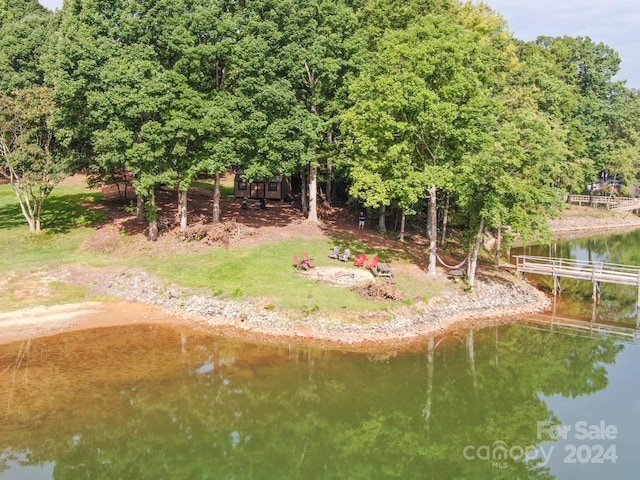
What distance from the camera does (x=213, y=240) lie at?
35.5 metres

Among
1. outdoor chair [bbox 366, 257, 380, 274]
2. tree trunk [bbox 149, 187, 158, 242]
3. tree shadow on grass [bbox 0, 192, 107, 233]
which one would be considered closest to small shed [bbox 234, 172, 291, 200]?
tree shadow on grass [bbox 0, 192, 107, 233]

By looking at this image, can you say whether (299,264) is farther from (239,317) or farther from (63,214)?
(63,214)

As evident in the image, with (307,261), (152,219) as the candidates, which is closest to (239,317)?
(307,261)

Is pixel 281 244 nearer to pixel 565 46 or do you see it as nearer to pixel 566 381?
pixel 566 381

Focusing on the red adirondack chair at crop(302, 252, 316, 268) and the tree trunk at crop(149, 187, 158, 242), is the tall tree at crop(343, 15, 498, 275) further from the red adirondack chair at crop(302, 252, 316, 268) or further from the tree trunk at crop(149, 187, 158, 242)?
the tree trunk at crop(149, 187, 158, 242)

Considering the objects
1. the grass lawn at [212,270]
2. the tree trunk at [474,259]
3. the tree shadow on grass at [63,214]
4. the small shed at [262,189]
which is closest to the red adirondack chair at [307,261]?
the grass lawn at [212,270]

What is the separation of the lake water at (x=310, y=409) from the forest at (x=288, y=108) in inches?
382

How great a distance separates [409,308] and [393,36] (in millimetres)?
18222

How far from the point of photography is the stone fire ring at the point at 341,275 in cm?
3047

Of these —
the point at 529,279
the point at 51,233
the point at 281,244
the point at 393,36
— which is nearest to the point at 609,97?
the point at 529,279

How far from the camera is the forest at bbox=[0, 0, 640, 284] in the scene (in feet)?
102

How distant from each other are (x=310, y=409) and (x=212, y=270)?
13.5 m

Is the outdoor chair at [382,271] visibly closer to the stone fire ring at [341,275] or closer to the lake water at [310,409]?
the stone fire ring at [341,275]

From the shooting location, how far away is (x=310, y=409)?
20.8 m
